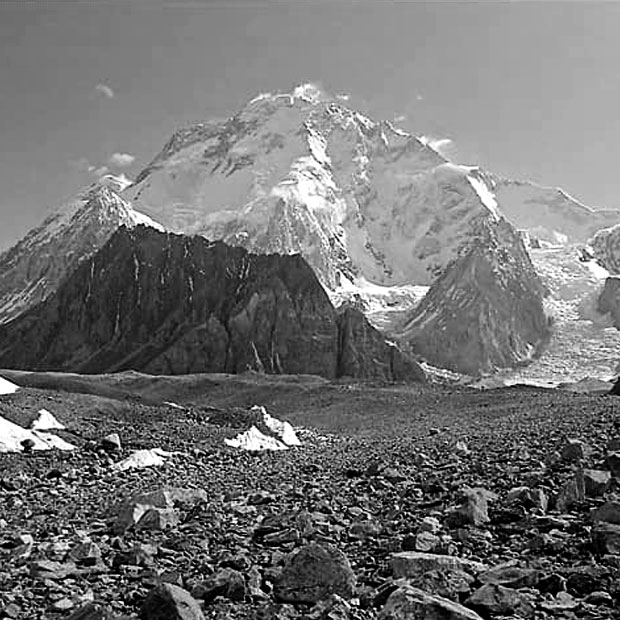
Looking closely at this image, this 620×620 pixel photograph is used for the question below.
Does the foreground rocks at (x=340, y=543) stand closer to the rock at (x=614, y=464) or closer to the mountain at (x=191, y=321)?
the rock at (x=614, y=464)

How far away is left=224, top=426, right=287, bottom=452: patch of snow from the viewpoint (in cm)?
2911

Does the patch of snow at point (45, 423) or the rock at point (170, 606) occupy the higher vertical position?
the patch of snow at point (45, 423)

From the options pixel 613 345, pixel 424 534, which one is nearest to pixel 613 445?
pixel 424 534

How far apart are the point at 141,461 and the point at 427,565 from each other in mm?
14549

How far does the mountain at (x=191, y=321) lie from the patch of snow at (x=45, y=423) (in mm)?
109183

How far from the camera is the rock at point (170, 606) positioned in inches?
238

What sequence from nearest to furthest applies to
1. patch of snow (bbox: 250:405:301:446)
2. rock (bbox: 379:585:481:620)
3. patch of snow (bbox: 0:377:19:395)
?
rock (bbox: 379:585:481:620) < patch of snow (bbox: 250:405:301:446) < patch of snow (bbox: 0:377:19:395)

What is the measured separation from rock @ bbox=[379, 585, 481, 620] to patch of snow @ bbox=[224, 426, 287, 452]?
22719mm

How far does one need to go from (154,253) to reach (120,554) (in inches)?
6958

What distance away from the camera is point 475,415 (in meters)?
46.4

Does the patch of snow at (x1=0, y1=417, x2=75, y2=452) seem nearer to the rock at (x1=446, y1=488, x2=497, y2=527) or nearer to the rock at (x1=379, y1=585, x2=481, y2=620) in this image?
the rock at (x1=446, y1=488, x2=497, y2=527)

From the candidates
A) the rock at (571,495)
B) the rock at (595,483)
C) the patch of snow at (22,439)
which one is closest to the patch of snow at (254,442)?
the patch of snow at (22,439)

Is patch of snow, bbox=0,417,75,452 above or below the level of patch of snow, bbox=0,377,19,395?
below

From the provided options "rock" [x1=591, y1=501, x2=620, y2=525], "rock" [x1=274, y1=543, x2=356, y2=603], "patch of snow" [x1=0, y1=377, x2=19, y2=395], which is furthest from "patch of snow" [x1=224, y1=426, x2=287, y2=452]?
"rock" [x1=274, y1=543, x2=356, y2=603]
